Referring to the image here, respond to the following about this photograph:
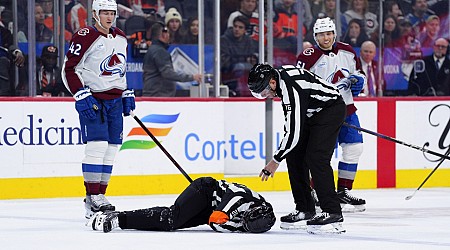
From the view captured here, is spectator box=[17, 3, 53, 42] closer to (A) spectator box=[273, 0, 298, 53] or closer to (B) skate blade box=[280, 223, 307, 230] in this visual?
(A) spectator box=[273, 0, 298, 53]

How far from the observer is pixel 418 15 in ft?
42.8

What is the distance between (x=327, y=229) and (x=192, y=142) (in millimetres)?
3840

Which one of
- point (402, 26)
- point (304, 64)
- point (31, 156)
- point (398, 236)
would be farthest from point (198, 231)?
point (402, 26)

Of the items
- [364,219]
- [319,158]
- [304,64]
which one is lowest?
[364,219]

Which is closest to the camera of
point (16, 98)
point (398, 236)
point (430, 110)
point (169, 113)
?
point (398, 236)

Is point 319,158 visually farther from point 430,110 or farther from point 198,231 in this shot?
point 430,110

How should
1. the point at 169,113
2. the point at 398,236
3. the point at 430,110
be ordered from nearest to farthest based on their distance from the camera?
the point at 398,236 → the point at 169,113 → the point at 430,110

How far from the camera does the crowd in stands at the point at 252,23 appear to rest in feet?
35.4

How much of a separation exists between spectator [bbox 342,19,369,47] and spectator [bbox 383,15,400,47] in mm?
279

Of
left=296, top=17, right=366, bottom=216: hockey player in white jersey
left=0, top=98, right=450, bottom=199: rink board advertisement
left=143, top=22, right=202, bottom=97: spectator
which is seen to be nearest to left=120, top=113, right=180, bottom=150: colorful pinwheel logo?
left=0, top=98, right=450, bottom=199: rink board advertisement

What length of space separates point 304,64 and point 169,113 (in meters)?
2.12

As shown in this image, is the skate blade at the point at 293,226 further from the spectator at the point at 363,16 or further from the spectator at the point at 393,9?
the spectator at the point at 393,9

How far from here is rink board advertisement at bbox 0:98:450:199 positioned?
1005 centimetres

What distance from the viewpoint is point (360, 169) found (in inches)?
447
